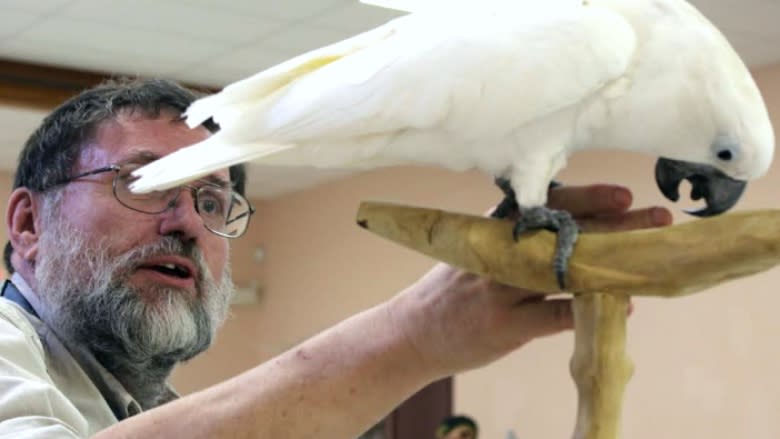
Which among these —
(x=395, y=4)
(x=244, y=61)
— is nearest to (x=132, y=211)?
(x=395, y=4)

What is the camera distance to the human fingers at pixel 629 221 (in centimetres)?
89

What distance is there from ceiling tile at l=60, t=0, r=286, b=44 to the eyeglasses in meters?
1.79

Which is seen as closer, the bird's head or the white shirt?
the bird's head

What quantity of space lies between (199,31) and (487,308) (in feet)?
8.81

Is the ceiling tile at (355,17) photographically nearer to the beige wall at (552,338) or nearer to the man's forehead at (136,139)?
the beige wall at (552,338)

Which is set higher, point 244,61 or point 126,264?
point 244,61

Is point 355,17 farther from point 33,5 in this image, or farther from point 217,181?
point 217,181

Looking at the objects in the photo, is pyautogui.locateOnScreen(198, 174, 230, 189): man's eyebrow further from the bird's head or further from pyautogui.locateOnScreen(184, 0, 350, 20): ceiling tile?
pyautogui.locateOnScreen(184, 0, 350, 20): ceiling tile

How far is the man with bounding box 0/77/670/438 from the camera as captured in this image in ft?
2.98

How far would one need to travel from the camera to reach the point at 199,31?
3389mm

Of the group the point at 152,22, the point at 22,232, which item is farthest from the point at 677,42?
the point at 152,22

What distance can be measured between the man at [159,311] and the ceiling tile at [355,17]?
1605mm

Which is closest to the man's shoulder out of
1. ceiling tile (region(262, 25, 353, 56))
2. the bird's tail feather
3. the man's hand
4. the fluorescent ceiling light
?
the bird's tail feather

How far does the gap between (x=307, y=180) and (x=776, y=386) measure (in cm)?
300
